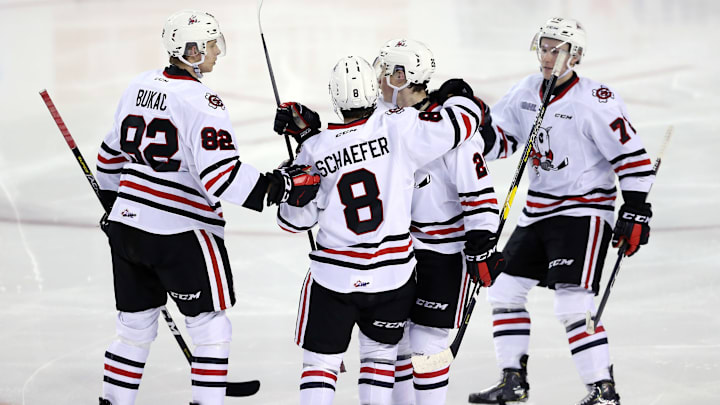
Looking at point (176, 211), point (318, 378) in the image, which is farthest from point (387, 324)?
point (176, 211)

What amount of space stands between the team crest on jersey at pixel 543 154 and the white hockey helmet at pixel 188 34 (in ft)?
3.88

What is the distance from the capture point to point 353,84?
2.76m

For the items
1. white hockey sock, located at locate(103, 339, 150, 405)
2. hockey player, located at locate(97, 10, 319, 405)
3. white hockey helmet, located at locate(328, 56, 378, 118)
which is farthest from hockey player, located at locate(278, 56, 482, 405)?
white hockey sock, located at locate(103, 339, 150, 405)

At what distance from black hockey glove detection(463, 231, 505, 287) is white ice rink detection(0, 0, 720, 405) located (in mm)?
709

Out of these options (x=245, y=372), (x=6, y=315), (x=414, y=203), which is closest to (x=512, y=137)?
(x=414, y=203)

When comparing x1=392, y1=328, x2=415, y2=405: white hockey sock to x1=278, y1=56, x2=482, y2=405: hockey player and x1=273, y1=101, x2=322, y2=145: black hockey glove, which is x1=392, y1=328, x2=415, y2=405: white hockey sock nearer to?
x1=278, y1=56, x2=482, y2=405: hockey player

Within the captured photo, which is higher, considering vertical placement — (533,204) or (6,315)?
(533,204)

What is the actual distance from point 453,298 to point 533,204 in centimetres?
62

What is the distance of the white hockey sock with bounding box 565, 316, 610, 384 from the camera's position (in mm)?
3326

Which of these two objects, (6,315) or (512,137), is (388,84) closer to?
(512,137)

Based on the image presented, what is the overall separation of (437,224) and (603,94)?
79cm

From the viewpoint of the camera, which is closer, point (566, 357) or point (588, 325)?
point (588, 325)

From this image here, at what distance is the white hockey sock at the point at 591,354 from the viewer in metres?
3.33

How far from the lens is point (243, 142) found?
607 cm
